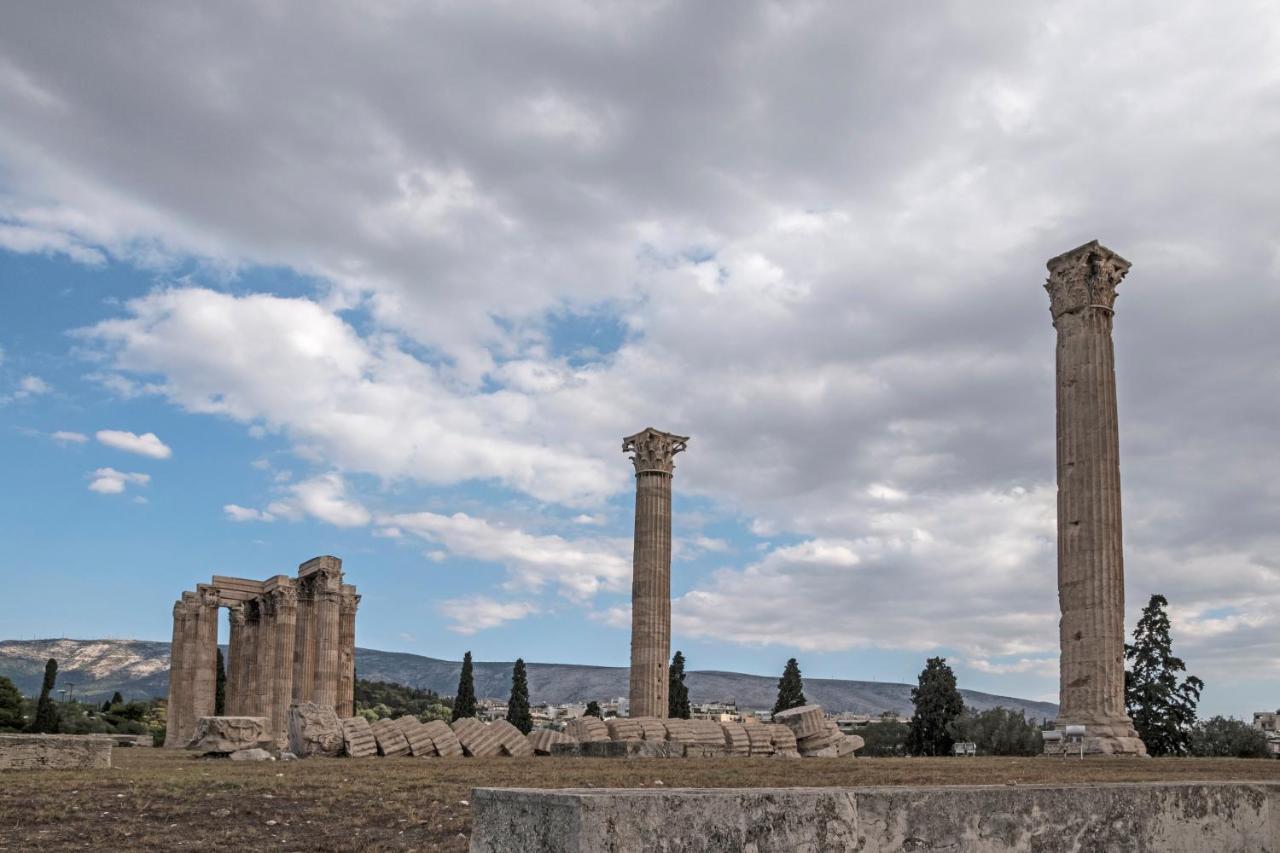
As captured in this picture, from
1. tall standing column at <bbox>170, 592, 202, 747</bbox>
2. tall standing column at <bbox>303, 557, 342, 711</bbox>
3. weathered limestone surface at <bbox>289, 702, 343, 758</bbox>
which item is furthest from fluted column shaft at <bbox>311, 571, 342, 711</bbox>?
weathered limestone surface at <bbox>289, 702, 343, 758</bbox>

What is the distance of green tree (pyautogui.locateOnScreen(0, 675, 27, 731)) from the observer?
64.2 meters

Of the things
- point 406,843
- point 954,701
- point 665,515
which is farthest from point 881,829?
point 954,701

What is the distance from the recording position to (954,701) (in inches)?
A: 2488

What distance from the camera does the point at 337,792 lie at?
13.9 m

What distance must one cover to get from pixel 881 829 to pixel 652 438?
3198 centimetres

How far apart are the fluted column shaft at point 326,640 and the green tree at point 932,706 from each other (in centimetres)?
3395

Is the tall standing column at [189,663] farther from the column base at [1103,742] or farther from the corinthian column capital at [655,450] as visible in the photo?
the column base at [1103,742]

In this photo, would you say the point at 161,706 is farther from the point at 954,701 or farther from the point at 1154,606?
the point at 1154,606

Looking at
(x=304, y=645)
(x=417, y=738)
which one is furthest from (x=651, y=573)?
(x=304, y=645)

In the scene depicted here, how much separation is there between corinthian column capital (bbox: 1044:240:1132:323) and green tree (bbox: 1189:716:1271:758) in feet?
67.5

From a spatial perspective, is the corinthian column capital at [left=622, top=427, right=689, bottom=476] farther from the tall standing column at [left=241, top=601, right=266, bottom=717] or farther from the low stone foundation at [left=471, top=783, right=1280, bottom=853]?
the low stone foundation at [left=471, top=783, right=1280, bottom=853]

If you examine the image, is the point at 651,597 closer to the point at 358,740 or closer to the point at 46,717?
the point at 358,740

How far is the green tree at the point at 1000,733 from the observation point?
48.7 meters

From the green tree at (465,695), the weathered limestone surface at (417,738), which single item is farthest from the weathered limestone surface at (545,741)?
the green tree at (465,695)
